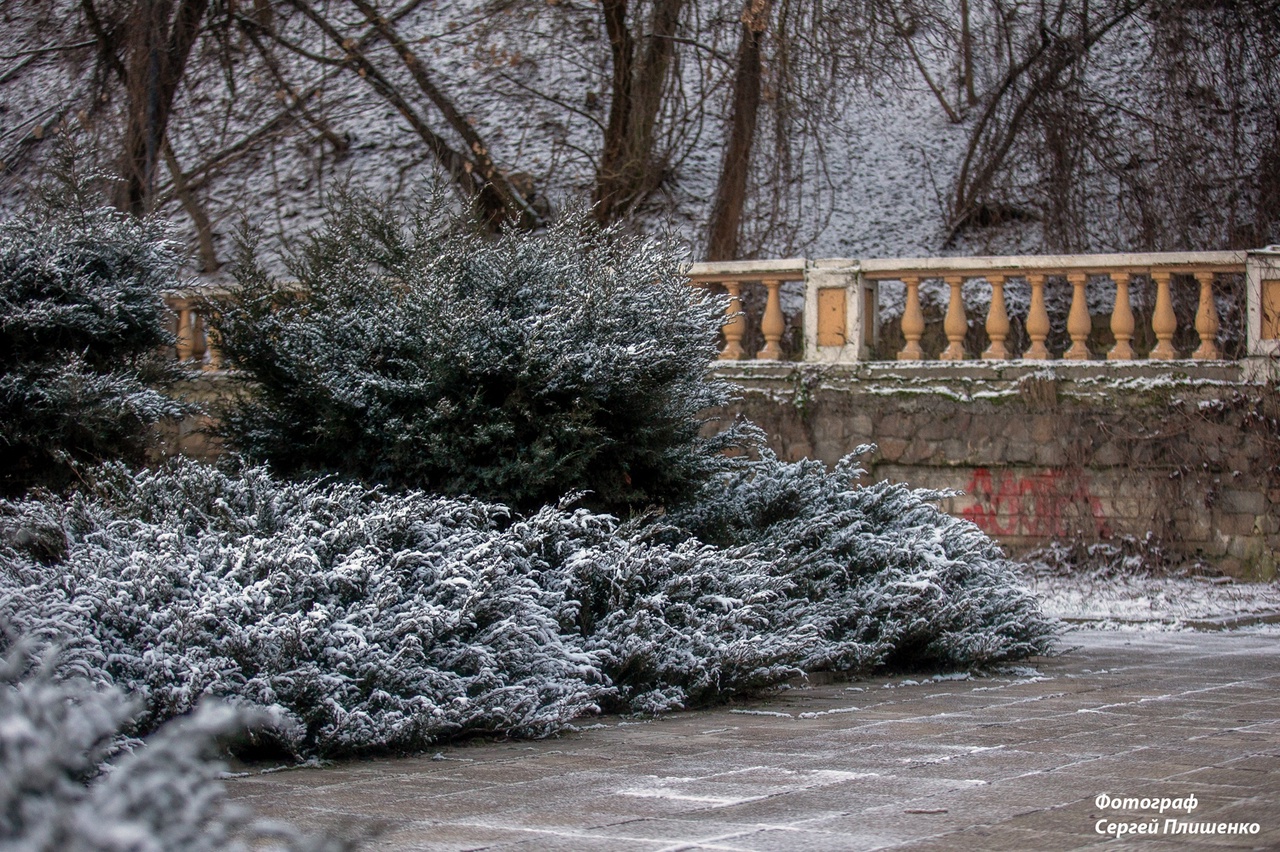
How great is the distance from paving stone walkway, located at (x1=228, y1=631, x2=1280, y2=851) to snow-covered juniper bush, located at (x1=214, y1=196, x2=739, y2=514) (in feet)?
A: 4.47

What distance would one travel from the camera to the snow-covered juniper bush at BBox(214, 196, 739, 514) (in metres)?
5.80

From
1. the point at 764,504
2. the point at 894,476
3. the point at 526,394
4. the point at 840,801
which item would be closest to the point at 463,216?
the point at 526,394

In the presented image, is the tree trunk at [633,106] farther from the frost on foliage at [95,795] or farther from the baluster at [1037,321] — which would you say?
the frost on foliage at [95,795]

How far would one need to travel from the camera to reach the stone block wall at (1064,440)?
380 inches

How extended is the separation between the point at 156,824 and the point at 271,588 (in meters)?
2.90

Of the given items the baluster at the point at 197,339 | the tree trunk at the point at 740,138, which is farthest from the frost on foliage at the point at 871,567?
the baluster at the point at 197,339

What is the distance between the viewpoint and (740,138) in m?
13.0

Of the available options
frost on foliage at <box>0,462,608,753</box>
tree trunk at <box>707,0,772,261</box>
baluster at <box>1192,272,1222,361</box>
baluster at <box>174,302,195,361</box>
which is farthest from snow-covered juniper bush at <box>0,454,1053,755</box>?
tree trunk at <box>707,0,772,261</box>

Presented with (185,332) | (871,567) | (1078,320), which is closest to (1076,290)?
(1078,320)

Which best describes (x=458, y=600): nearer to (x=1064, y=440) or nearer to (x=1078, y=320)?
(x=1064, y=440)

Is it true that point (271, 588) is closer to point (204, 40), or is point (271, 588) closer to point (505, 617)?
point (505, 617)

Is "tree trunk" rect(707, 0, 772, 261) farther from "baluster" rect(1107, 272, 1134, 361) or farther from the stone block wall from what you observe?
"baluster" rect(1107, 272, 1134, 361)

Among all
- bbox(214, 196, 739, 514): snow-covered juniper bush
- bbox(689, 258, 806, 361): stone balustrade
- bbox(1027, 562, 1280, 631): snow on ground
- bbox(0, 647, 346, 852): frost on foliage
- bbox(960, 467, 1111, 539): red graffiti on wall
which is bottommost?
bbox(1027, 562, 1280, 631): snow on ground

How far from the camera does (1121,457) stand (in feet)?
32.7
